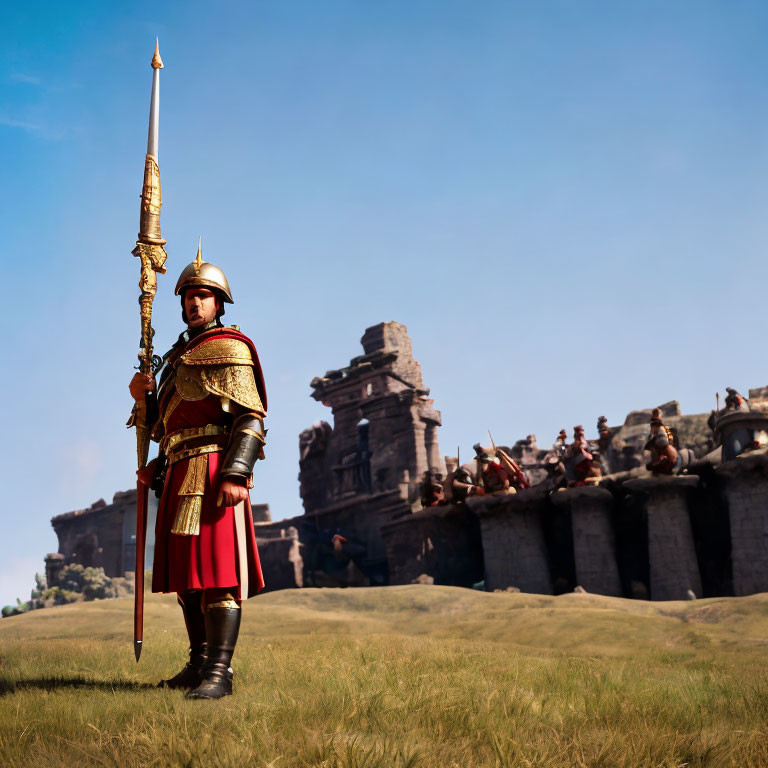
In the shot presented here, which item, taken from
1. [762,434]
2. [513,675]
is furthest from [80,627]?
[762,434]

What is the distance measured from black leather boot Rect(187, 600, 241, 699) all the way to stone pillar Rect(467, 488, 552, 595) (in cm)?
1414

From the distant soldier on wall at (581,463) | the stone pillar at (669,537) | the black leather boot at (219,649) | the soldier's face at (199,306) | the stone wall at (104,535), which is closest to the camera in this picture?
the black leather boot at (219,649)

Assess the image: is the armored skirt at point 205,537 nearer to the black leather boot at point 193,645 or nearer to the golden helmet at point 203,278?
the black leather boot at point 193,645

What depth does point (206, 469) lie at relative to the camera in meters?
5.72

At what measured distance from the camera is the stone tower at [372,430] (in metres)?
36.5

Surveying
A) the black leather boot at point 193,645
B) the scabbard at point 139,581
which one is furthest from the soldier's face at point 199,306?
the black leather boot at point 193,645

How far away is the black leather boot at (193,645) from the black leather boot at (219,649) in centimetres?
18

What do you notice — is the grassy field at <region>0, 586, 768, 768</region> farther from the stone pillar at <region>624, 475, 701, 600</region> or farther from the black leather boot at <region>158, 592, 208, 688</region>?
the stone pillar at <region>624, 475, 701, 600</region>

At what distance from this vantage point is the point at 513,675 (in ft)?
20.4

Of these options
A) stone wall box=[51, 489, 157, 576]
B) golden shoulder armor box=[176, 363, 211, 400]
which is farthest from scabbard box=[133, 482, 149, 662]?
stone wall box=[51, 489, 157, 576]

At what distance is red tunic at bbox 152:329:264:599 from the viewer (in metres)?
5.47

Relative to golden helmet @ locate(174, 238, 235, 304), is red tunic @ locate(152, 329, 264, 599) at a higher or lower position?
lower

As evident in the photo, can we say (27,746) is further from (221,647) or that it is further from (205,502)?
(205,502)

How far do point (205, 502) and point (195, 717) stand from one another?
145cm
